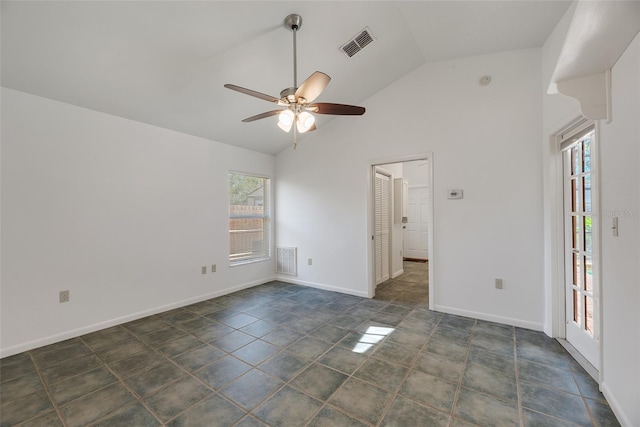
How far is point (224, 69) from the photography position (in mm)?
2787

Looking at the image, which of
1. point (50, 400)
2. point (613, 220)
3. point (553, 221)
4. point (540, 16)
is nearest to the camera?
point (613, 220)

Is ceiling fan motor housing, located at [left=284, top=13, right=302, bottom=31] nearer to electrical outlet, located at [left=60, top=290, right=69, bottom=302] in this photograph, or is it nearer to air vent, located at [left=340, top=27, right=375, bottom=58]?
air vent, located at [left=340, top=27, right=375, bottom=58]

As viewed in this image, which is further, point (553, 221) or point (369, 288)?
point (369, 288)

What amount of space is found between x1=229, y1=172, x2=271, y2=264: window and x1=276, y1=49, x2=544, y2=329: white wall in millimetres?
1451

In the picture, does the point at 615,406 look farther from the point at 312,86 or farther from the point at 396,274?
the point at 396,274

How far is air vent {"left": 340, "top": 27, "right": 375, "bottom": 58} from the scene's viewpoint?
2807 mm

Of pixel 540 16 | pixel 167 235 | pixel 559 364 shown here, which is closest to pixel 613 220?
pixel 559 364

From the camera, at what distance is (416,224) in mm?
7613

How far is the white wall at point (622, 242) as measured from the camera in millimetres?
1387

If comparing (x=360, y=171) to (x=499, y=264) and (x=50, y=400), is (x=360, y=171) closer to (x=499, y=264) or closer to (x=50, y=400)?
(x=499, y=264)

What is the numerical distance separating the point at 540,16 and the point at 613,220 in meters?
2.07

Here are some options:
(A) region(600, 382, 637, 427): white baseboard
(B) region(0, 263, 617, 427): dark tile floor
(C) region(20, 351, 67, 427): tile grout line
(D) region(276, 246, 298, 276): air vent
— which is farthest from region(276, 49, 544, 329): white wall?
(C) region(20, 351, 67, 427): tile grout line

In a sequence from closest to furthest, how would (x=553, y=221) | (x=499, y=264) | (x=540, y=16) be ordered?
1. (x=540, y=16)
2. (x=553, y=221)
3. (x=499, y=264)

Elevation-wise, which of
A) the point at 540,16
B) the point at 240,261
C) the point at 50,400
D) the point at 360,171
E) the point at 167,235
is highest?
the point at 540,16
